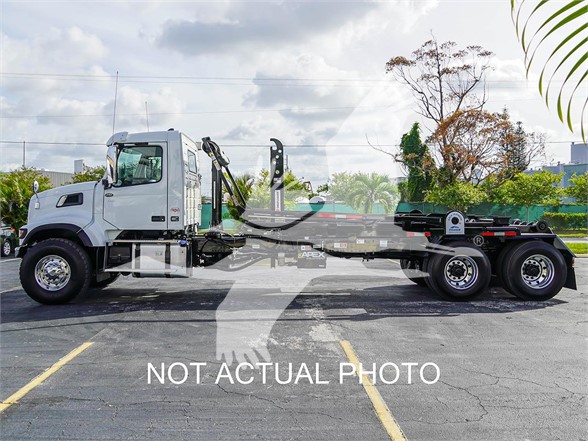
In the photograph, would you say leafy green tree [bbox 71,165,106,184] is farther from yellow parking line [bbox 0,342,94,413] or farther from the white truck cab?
yellow parking line [bbox 0,342,94,413]

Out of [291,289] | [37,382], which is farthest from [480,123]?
[37,382]

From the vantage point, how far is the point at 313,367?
604 centimetres

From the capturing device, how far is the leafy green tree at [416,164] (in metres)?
29.9

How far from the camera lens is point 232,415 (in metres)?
4.71

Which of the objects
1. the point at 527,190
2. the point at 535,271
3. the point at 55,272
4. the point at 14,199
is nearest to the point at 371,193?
the point at 535,271

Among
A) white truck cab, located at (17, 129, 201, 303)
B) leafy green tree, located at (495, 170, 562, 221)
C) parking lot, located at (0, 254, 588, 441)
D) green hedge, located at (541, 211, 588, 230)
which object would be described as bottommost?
parking lot, located at (0, 254, 588, 441)

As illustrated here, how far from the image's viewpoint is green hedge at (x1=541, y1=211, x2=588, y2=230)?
3516 centimetres

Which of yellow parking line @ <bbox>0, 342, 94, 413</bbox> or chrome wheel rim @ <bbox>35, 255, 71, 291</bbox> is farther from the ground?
chrome wheel rim @ <bbox>35, 255, 71, 291</bbox>

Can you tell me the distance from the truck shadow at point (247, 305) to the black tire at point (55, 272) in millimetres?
235

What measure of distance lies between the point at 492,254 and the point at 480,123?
2179cm

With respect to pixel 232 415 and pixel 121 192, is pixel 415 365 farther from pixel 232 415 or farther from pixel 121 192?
pixel 121 192

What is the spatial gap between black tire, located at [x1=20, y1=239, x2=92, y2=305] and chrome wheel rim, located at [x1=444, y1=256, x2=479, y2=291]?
21.5ft

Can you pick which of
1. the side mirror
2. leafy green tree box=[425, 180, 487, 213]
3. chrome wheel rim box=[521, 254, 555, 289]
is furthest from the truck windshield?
leafy green tree box=[425, 180, 487, 213]

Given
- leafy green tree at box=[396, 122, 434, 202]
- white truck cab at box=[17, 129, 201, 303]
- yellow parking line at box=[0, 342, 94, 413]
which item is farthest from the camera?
leafy green tree at box=[396, 122, 434, 202]
